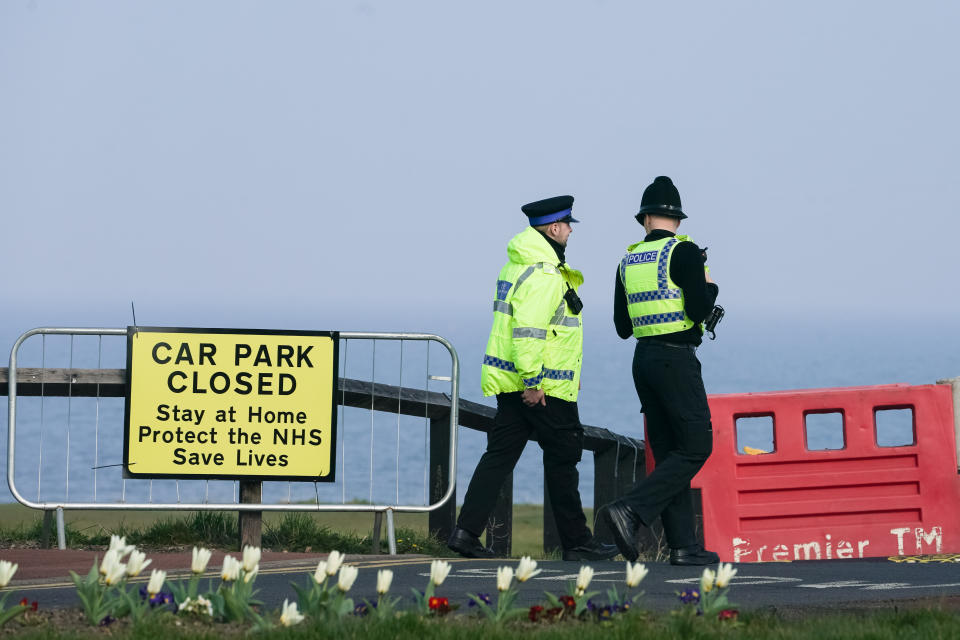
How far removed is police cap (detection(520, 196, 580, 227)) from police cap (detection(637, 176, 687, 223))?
0.49 meters

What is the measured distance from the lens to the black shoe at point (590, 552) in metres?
8.46

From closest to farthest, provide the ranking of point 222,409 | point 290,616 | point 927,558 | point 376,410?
1. point 290,616
2. point 927,558
3. point 222,409
4. point 376,410

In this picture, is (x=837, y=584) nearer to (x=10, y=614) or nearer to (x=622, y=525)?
(x=622, y=525)

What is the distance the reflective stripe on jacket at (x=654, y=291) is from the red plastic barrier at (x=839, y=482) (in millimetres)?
1462

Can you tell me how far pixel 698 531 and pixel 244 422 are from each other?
3052 millimetres

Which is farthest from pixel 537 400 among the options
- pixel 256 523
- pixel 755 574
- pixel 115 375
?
pixel 115 375

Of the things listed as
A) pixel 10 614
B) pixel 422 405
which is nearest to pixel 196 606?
pixel 10 614

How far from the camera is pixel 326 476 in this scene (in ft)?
30.2

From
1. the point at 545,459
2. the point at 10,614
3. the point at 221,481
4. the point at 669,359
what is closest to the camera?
the point at 10,614

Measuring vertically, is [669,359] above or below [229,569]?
above

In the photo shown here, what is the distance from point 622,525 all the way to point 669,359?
3.10 feet

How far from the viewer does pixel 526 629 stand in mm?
5402

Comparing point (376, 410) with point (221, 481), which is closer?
point (221, 481)

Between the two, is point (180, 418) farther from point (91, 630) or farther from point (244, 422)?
point (91, 630)
